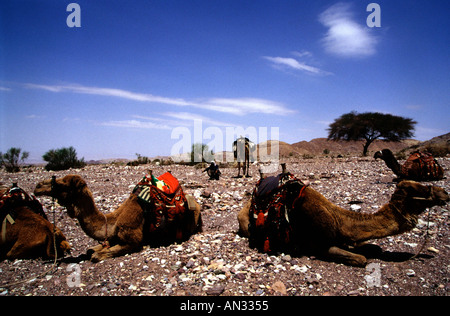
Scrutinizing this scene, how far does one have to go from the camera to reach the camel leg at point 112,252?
443 cm

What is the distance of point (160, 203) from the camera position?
4.92m

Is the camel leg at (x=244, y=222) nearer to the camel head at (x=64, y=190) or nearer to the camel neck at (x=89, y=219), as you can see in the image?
the camel neck at (x=89, y=219)

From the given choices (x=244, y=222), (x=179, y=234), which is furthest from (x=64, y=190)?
(x=244, y=222)

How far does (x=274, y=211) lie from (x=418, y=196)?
2.14 meters

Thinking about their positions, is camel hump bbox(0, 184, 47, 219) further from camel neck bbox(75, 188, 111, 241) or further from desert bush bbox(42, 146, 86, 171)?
desert bush bbox(42, 146, 86, 171)

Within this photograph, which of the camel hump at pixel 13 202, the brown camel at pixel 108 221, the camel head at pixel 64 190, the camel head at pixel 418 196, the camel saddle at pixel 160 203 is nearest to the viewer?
the camel head at pixel 418 196

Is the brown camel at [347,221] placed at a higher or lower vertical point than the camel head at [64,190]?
lower

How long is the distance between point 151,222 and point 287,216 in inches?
96.9

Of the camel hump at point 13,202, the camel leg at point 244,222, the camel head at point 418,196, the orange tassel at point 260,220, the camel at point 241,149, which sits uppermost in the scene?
the camel at point 241,149

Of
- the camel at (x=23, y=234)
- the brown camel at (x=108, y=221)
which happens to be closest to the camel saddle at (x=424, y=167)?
the brown camel at (x=108, y=221)

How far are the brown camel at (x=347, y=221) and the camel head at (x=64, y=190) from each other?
3535 millimetres

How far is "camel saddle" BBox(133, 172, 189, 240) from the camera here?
15.9 feet

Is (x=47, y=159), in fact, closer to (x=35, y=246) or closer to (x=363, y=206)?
(x=35, y=246)
